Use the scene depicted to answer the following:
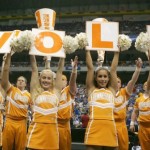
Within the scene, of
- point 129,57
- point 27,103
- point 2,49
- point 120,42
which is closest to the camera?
point 120,42

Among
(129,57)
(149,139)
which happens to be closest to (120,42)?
(149,139)

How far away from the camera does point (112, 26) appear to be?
4.49 m

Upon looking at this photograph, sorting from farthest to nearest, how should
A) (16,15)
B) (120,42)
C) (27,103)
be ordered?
1. (16,15)
2. (27,103)
3. (120,42)

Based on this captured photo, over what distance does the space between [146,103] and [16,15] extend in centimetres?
2223

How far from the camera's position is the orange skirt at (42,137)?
3793 millimetres

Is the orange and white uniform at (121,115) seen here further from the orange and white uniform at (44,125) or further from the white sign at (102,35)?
the orange and white uniform at (44,125)

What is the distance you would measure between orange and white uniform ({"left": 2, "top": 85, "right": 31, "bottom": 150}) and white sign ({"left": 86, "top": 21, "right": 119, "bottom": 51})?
149cm

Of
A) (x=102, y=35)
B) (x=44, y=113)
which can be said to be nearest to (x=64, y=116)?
(x=44, y=113)

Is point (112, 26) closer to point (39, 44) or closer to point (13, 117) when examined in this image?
point (39, 44)

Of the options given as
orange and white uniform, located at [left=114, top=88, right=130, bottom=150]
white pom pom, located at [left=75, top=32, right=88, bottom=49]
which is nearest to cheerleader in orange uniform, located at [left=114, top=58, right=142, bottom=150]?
orange and white uniform, located at [left=114, top=88, right=130, bottom=150]

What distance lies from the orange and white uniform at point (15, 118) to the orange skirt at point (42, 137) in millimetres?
1365

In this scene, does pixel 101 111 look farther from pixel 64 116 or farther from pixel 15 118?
pixel 15 118

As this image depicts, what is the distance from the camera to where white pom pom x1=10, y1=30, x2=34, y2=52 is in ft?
13.7

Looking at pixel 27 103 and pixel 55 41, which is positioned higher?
pixel 55 41
